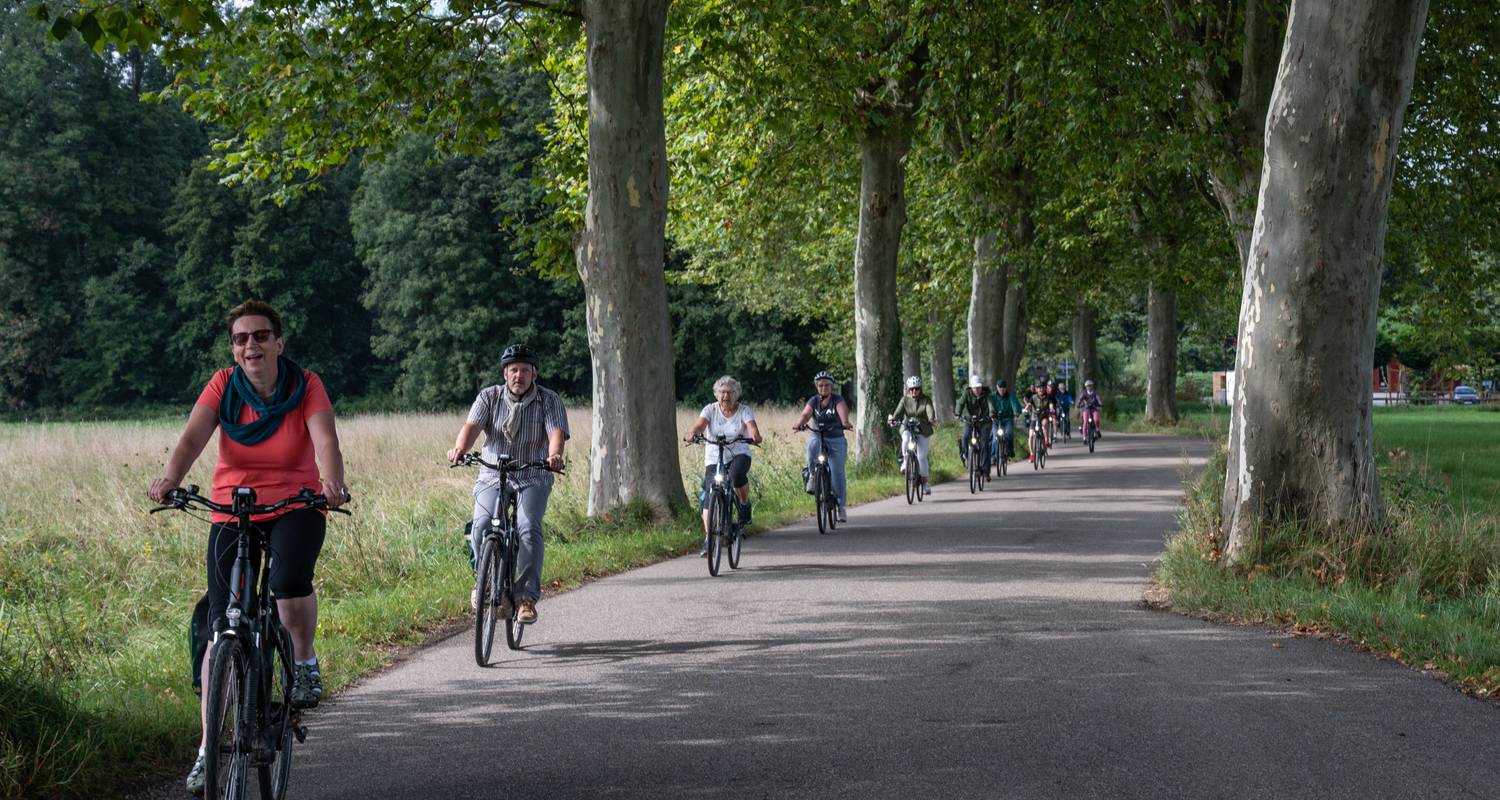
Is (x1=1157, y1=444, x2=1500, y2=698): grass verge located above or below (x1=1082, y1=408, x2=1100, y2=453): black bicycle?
below

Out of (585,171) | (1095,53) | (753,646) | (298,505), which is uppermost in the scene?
(1095,53)

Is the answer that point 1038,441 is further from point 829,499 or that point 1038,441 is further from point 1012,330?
point 829,499

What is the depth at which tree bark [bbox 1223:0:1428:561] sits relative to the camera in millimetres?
11102

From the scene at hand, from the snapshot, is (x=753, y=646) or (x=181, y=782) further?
(x=753, y=646)

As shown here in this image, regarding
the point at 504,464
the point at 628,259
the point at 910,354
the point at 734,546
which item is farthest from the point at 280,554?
the point at 910,354

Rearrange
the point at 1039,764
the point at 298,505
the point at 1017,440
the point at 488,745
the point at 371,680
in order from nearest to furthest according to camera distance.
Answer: the point at 298,505 → the point at 1039,764 → the point at 488,745 → the point at 371,680 → the point at 1017,440

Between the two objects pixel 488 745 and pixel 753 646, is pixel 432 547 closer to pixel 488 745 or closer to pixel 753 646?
pixel 753 646

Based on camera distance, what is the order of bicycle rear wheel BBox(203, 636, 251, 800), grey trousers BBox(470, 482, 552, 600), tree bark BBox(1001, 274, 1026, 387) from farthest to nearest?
tree bark BBox(1001, 274, 1026, 387) < grey trousers BBox(470, 482, 552, 600) < bicycle rear wheel BBox(203, 636, 251, 800)

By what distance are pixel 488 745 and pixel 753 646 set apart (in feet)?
9.56

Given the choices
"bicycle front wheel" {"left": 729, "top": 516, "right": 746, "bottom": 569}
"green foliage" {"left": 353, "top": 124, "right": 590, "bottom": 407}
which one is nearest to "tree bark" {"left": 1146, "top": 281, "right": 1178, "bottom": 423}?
"green foliage" {"left": 353, "top": 124, "right": 590, "bottom": 407}

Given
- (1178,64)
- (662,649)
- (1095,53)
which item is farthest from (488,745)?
(1178,64)

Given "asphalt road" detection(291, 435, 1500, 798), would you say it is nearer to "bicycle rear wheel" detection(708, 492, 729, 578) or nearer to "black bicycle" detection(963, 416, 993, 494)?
"bicycle rear wheel" detection(708, 492, 729, 578)

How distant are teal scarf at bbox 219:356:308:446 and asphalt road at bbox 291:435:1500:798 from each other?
4.67 feet

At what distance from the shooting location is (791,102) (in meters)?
24.6
